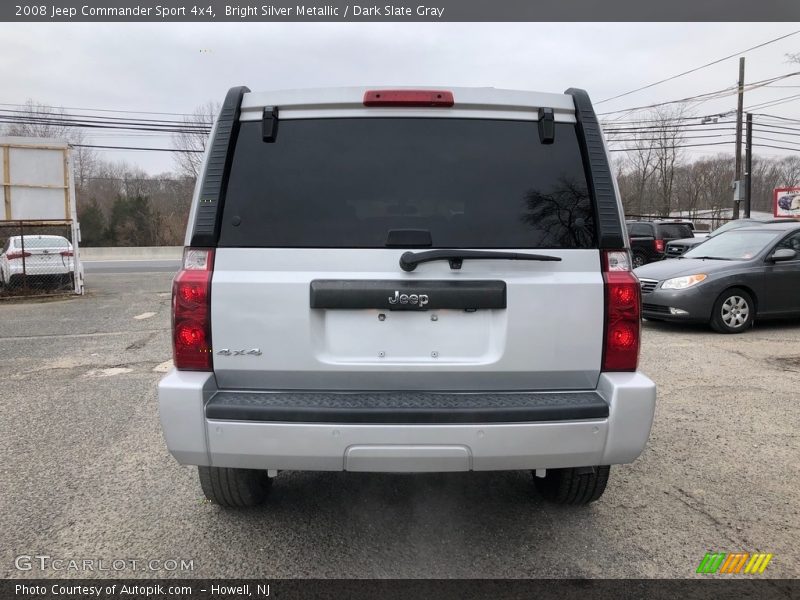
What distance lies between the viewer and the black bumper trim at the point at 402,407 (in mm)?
2381

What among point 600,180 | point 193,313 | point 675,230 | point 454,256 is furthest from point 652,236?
point 193,313

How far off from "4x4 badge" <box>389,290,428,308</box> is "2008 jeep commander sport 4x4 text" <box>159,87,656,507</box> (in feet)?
0.05

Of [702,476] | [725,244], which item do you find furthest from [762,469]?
[725,244]

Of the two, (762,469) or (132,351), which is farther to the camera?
(132,351)

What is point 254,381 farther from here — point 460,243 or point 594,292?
point 594,292

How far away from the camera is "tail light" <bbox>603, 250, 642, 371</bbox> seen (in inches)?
100

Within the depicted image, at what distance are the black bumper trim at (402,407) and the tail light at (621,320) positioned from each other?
0.68 feet

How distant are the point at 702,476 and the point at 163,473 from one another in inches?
138

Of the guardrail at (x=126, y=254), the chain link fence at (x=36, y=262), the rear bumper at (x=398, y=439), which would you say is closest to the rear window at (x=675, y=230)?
the chain link fence at (x=36, y=262)

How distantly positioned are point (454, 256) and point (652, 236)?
21.1 m

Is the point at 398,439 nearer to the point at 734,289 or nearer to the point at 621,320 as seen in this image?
the point at 621,320

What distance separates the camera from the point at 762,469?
3775mm

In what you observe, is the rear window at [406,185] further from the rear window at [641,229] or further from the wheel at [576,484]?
the rear window at [641,229]

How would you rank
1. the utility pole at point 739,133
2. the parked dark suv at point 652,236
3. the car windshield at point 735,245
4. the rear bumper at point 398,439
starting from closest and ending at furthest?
the rear bumper at point 398,439 → the car windshield at point 735,245 → the parked dark suv at point 652,236 → the utility pole at point 739,133
